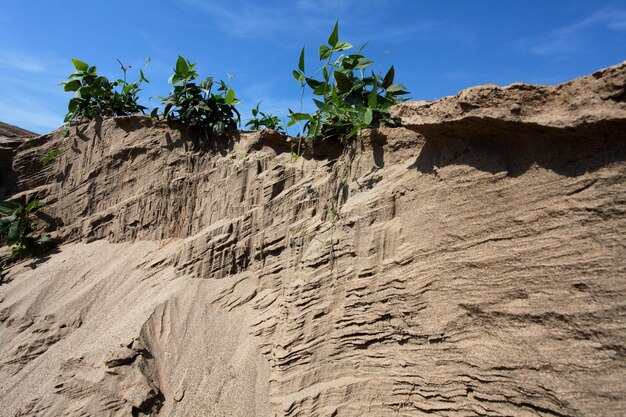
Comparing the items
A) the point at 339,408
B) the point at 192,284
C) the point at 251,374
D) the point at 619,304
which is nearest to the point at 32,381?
the point at 192,284

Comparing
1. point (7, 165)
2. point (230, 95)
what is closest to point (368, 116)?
point (230, 95)

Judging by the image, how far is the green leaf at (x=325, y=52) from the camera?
525 centimetres

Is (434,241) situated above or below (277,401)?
above

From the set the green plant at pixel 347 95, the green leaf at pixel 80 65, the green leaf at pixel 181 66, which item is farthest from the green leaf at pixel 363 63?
the green leaf at pixel 80 65

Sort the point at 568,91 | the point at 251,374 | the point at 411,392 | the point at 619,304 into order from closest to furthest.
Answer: the point at 619,304
the point at 568,91
the point at 411,392
the point at 251,374

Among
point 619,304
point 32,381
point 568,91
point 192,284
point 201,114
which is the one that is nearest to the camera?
point 619,304

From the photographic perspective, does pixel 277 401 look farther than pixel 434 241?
Yes

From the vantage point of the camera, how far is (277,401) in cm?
449

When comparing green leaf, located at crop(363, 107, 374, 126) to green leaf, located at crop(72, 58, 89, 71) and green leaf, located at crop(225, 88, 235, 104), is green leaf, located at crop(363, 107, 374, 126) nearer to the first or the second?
green leaf, located at crop(225, 88, 235, 104)

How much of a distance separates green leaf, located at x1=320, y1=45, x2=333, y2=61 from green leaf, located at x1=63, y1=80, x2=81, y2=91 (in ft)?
12.1

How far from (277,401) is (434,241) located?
1.82 metres

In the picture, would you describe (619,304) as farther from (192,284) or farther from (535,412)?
(192,284)

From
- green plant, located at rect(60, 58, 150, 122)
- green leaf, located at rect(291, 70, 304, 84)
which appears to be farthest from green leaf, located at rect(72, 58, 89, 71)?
green leaf, located at rect(291, 70, 304, 84)

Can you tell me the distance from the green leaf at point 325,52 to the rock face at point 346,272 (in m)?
0.85
